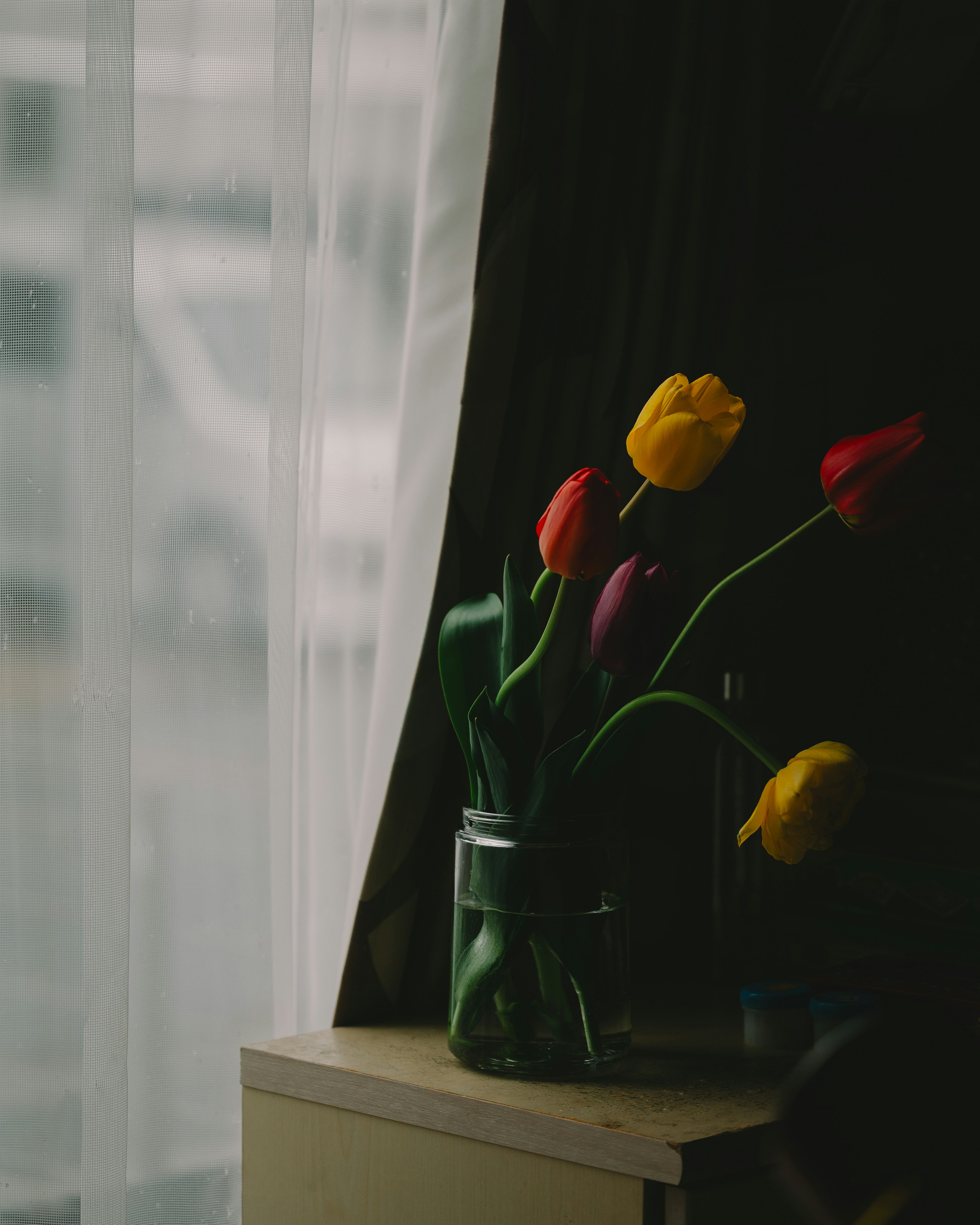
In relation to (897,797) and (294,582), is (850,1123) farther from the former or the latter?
(897,797)

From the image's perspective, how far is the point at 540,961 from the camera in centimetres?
84

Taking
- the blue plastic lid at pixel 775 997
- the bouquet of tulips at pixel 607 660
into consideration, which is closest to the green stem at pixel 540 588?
the bouquet of tulips at pixel 607 660

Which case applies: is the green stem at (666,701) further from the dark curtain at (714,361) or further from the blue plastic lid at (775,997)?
the blue plastic lid at (775,997)

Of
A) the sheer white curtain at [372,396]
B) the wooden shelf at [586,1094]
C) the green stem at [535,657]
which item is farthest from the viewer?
the sheer white curtain at [372,396]

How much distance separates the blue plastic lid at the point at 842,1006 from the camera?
0.90 meters

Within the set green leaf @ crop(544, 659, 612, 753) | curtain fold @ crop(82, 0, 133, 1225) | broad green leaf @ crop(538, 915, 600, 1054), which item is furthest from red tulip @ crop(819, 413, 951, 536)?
curtain fold @ crop(82, 0, 133, 1225)

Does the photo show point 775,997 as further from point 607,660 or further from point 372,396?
point 372,396

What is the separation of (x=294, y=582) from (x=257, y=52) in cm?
42

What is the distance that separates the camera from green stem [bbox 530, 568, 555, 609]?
886 mm

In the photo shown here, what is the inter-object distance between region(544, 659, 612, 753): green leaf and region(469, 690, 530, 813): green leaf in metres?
0.05

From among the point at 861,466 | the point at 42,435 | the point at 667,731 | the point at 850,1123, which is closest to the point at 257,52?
the point at 42,435

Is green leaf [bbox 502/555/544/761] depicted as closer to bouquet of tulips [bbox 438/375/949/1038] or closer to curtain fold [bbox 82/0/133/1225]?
bouquet of tulips [bbox 438/375/949/1038]

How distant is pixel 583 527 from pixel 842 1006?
0.43m

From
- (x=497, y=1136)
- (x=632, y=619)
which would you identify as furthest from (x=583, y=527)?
(x=497, y=1136)
